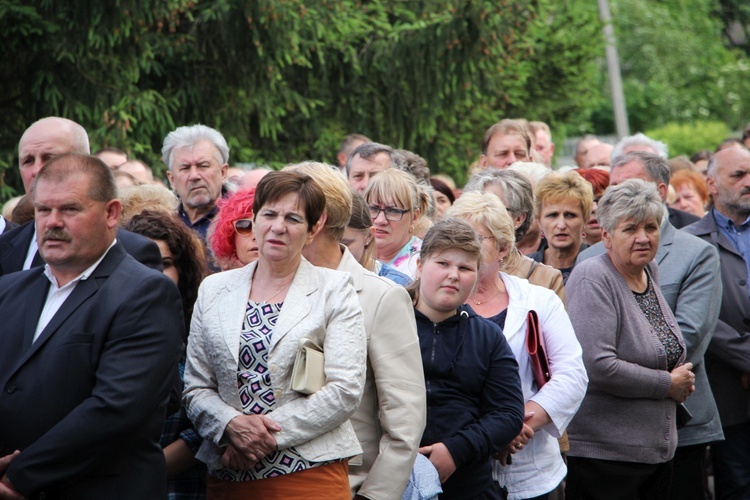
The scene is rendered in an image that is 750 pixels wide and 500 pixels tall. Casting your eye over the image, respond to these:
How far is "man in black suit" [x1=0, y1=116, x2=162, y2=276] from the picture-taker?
4547 mm

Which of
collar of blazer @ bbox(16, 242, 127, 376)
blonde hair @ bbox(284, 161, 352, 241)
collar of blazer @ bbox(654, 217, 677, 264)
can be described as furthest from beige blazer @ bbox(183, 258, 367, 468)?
collar of blazer @ bbox(654, 217, 677, 264)

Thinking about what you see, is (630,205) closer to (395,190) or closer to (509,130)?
(395,190)

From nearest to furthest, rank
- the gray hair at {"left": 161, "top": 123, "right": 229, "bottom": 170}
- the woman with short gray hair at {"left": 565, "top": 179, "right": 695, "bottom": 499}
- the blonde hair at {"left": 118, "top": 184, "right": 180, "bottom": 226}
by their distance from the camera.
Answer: the blonde hair at {"left": 118, "top": 184, "right": 180, "bottom": 226}, the woman with short gray hair at {"left": 565, "top": 179, "right": 695, "bottom": 499}, the gray hair at {"left": 161, "top": 123, "right": 229, "bottom": 170}

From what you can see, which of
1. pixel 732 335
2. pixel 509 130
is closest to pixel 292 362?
pixel 732 335

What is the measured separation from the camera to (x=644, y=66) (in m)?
42.2

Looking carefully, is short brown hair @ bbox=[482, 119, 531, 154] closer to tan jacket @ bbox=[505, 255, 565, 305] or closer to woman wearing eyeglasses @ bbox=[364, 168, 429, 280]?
woman wearing eyeglasses @ bbox=[364, 168, 429, 280]

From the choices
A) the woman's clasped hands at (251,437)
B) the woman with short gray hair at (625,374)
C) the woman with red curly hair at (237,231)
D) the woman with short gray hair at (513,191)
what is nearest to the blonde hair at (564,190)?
the woman with short gray hair at (513,191)

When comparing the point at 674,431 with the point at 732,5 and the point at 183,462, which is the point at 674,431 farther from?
the point at 732,5

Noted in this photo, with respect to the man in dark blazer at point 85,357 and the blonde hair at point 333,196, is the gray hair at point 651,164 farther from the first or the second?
the man in dark blazer at point 85,357

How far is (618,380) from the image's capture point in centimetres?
583

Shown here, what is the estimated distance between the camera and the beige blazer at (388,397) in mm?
4367

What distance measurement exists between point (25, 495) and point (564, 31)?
48.1ft

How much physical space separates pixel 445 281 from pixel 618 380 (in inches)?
60.4

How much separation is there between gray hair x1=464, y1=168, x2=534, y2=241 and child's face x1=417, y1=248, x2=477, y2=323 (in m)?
1.58
